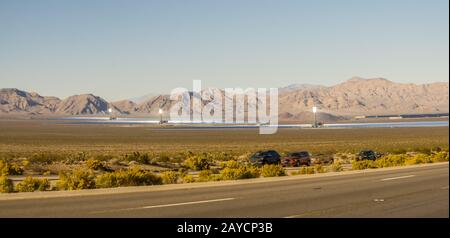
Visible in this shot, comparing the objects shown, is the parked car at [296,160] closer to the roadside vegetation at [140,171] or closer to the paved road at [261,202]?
the roadside vegetation at [140,171]

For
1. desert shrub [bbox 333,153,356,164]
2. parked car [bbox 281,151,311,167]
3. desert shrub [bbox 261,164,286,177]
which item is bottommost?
desert shrub [bbox 333,153,356,164]

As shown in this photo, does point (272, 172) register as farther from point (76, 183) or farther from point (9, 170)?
point (9, 170)

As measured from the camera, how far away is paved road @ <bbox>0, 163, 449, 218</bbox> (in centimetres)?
1402

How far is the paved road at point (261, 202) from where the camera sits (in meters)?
14.0

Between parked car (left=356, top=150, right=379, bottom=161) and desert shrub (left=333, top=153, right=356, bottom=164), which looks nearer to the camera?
parked car (left=356, top=150, right=379, bottom=161)

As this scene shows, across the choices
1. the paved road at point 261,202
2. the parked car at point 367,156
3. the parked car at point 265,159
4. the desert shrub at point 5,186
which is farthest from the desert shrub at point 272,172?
the parked car at point 367,156

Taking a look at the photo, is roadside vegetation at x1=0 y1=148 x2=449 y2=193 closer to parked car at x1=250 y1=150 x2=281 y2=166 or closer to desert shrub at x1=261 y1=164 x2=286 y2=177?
desert shrub at x1=261 y1=164 x2=286 y2=177

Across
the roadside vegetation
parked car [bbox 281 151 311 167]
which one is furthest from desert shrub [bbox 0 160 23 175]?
parked car [bbox 281 151 311 167]

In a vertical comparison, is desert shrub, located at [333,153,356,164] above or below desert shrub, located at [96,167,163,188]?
below

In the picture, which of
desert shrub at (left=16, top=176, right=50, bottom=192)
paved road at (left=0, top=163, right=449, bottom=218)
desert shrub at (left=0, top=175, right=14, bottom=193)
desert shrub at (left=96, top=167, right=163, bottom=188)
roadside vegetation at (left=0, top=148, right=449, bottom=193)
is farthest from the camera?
desert shrub at (left=96, top=167, right=163, bottom=188)

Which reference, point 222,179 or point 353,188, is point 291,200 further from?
point 222,179
